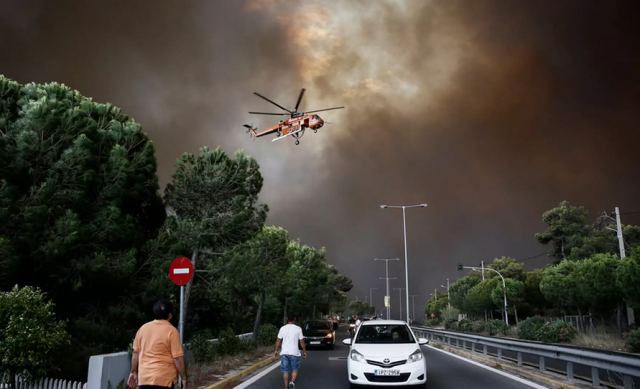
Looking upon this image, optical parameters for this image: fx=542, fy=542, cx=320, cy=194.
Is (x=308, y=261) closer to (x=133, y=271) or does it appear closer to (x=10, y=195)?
(x=133, y=271)

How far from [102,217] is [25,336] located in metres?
8.69

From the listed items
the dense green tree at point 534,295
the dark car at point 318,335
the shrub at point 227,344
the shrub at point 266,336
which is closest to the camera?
the shrub at point 227,344

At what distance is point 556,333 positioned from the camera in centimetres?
2512

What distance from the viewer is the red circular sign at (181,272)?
11.3 metres

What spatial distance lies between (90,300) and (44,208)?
4.37m

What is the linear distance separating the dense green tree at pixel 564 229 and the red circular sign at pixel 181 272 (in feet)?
225

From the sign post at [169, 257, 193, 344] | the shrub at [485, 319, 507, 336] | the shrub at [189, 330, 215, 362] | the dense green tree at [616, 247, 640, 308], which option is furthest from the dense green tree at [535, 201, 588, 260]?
the sign post at [169, 257, 193, 344]

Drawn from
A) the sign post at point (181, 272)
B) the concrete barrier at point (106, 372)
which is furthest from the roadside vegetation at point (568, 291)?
the concrete barrier at point (106, 372)

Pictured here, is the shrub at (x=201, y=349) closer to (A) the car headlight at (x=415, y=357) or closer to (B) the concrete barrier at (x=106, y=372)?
(B) the concrete barrier at (x=106, y=372)

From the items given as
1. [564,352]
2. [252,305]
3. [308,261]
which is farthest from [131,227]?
[308,261]

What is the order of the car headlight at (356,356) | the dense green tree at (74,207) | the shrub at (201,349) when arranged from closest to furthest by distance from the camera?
the car headlight at (356,356) < the dense green tree at (74,207) < the shrub at (201,349)

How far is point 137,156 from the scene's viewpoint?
19.8m

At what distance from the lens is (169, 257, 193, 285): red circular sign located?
443 inches

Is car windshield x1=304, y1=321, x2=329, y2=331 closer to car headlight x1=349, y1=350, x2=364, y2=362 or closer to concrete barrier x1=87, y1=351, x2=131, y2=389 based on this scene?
car headlight x1=349, y1=350, x2=364, y2=362
